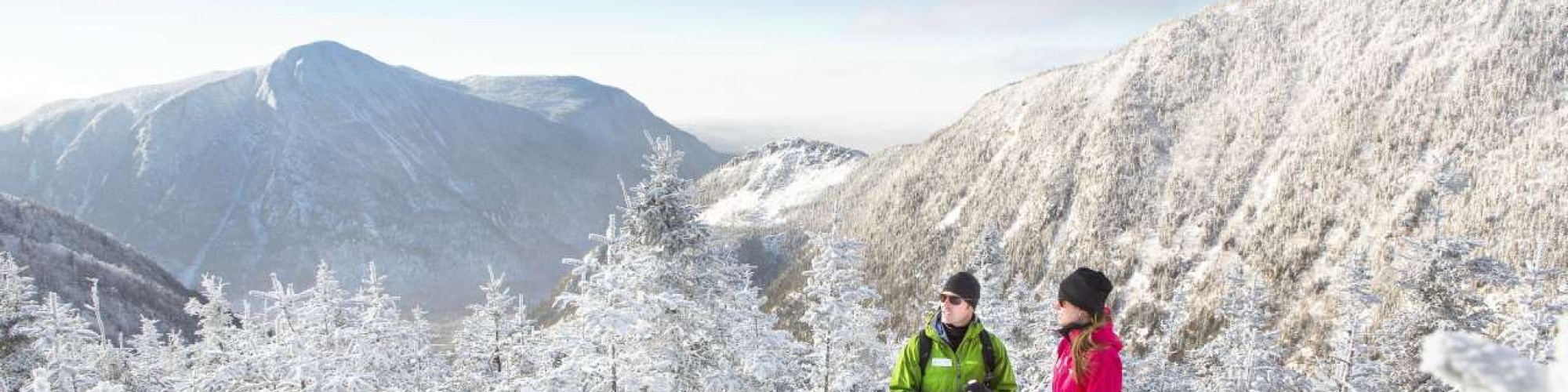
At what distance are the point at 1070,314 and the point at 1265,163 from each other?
129469mm

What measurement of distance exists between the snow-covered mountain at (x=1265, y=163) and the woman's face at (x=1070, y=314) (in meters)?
58.0

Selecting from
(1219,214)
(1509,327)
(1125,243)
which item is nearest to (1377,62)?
(1219,214)

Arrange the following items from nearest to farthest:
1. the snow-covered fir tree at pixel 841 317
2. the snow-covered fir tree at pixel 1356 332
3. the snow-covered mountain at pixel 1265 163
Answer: the snow-covered fir tree at pixel 841 317
the snow-covered fir tree at pixel 1356 332
the snow-covered mountain at pixel 1265 163

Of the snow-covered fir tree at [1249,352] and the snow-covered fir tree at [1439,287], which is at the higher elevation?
the snow-covered fir tree at [1439,287]

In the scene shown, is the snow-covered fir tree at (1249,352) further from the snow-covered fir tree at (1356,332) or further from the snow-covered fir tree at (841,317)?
the snow-covered fir tree at (841,317)

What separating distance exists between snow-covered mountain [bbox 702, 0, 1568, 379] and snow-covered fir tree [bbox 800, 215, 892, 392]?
135ft

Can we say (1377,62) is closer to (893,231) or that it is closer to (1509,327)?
(893,231)

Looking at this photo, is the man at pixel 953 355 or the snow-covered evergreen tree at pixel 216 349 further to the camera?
the snow-covered evergreen tree at pixel 216 349

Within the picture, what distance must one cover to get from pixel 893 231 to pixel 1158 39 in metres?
71.5

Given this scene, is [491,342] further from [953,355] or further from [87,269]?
[87,269]

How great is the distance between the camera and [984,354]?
720cm

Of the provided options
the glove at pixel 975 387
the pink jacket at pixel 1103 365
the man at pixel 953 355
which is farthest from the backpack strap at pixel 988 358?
the pink jacket at pixel 1103 365

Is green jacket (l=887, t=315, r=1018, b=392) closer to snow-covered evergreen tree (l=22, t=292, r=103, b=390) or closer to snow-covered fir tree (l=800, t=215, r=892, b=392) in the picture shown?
snow-covered fir tree (l=800, t=215, r=892, b=392)

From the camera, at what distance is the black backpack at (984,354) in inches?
282
